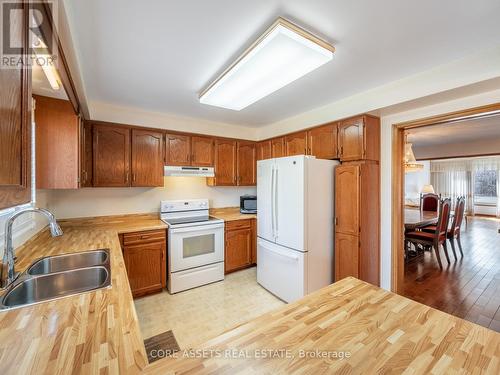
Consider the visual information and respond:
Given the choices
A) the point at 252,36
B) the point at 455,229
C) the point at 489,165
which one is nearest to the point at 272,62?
the point at 252,36

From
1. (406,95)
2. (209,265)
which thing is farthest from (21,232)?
(406,95)

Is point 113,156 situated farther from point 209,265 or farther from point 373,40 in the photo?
point 373,40

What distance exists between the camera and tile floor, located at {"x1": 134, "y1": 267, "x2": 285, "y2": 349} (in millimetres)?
2107

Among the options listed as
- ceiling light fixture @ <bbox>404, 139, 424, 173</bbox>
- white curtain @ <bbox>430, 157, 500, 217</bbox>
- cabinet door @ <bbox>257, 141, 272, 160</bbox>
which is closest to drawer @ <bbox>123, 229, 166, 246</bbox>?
cabinet door @ <bbox>257, 141, 272, 160</bbox>

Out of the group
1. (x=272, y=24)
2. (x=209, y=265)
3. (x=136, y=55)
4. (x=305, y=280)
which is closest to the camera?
(x=272, y=24)

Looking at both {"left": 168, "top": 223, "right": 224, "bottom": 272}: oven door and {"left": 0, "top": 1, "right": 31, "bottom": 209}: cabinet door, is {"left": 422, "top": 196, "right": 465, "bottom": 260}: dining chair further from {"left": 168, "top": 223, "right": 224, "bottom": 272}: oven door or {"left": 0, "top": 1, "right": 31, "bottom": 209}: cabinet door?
{"left": 0, "top": 1, "right": 31, "bottom": 209}: cabinet door

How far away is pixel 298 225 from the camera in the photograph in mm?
2422

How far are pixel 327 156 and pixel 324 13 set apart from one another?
1684 millimetres

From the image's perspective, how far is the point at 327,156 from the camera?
2.74 meters

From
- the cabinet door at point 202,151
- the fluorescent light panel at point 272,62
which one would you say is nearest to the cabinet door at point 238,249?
the cabinet door at point 202,151

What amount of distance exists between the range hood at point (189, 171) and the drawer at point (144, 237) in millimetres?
799

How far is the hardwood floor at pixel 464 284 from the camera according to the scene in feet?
7.72

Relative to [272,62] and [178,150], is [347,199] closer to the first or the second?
[272,62]

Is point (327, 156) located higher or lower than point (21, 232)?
higher
